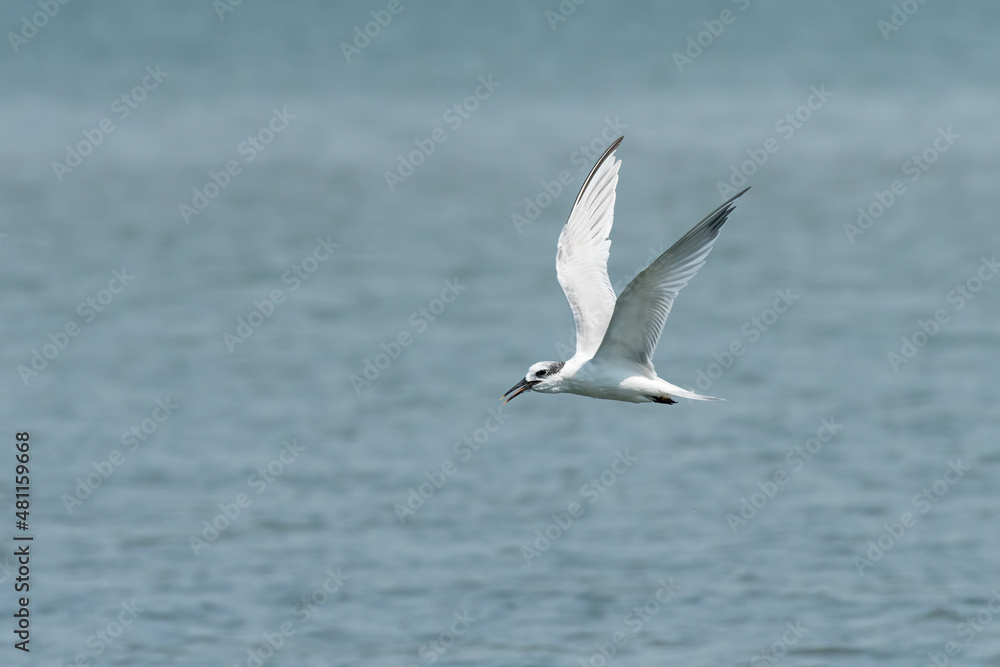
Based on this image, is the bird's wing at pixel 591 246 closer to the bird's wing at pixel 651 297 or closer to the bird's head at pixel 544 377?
the bird's head at pixel 544 377

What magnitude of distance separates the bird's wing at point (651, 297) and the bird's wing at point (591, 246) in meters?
1.18

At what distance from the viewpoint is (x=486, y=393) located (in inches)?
824

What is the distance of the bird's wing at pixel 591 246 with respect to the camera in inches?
461

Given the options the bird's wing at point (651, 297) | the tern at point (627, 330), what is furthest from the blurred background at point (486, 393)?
the bird's wing at point (651, 297)

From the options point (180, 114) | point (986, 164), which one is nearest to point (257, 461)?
point (986, 164)

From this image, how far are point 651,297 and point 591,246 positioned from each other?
2150mm

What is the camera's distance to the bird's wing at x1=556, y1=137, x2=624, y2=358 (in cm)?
1172

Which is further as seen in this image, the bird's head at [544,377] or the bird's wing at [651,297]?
the bird's head at [544,377]

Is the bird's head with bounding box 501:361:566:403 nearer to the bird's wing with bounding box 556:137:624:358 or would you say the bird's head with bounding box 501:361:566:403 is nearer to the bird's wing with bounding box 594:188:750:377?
the bird's wing with bounding box 594:188:750:377

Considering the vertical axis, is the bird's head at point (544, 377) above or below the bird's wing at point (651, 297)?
below

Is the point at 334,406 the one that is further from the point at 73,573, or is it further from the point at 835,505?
the point at 835,505

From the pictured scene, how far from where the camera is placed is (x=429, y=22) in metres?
63.8

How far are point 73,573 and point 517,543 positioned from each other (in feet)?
14.9

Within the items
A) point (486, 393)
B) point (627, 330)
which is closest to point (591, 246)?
point (627, 330)
